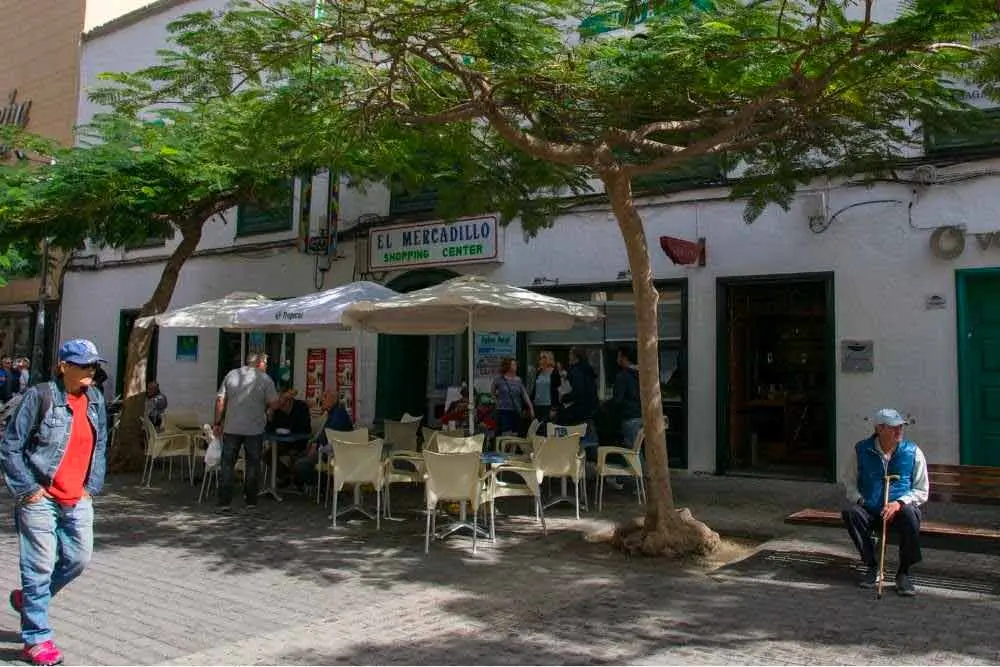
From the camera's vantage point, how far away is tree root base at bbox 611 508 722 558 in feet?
23.0

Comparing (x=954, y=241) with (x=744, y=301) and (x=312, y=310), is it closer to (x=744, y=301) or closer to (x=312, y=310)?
(x=744, y=301)

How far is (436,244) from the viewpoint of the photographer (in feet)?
47.0

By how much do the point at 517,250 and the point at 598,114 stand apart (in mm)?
5530

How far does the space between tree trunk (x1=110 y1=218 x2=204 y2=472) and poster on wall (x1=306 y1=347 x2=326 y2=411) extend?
360cm

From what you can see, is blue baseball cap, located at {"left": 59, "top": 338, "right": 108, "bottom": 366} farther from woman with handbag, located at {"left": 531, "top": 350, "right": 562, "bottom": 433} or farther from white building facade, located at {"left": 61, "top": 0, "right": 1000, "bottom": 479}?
white building facade, located at {"left": 61, "top": 0, "right": 1000, "bottom": 479}

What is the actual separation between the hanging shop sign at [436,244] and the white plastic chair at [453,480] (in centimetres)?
675

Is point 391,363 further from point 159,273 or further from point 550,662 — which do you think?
point 550,662

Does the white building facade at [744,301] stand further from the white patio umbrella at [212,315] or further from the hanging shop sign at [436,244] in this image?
the white patio umbrella at [212,315]

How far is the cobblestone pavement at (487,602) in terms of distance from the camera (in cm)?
479

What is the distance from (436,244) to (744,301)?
5163 millimetres

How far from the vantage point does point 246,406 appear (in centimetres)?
923

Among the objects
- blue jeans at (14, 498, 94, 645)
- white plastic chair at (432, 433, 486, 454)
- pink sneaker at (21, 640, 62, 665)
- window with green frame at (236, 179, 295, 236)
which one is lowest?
pink sneaker at (21, 640, 62, 665)

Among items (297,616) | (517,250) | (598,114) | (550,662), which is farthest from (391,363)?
(550,662)

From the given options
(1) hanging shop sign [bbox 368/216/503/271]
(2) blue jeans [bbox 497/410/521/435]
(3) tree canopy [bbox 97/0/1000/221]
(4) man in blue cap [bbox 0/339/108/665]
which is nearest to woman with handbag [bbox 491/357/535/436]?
(2) blue jeans [bbox 497/410/521/435]
